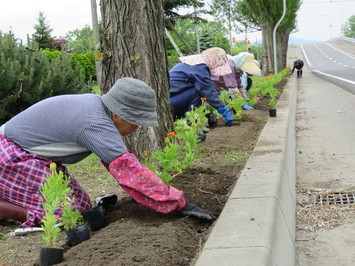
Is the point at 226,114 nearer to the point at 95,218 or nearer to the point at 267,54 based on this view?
the point at 95,218

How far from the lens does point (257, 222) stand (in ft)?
9.43

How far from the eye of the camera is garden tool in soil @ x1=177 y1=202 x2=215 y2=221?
3168 mm

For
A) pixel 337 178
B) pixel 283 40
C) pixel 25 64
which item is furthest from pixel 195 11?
pixel 337 178

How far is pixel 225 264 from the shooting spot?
2248mm

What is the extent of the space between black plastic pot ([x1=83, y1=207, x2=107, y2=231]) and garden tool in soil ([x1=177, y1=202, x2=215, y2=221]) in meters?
0.53

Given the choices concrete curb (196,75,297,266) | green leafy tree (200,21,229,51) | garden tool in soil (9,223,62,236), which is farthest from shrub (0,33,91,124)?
green leafy tree (200,21,229,51)

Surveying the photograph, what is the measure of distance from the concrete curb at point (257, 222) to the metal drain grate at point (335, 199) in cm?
24

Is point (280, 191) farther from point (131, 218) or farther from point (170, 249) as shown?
point (170, 249)

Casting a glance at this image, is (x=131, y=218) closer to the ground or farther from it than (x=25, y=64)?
closer to the ground

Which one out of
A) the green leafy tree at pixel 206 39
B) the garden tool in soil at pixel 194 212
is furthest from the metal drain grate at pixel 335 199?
the green leafy tree at pixel 206 39

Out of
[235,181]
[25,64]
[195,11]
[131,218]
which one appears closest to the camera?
[131,218]

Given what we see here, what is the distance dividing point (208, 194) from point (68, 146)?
3.71 ft

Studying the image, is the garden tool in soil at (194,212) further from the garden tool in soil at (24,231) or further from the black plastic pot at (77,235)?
the garden tool in soil at (24,231)

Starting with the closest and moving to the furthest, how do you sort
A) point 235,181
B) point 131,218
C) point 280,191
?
point 131,218, point 280,191, point 235,181
